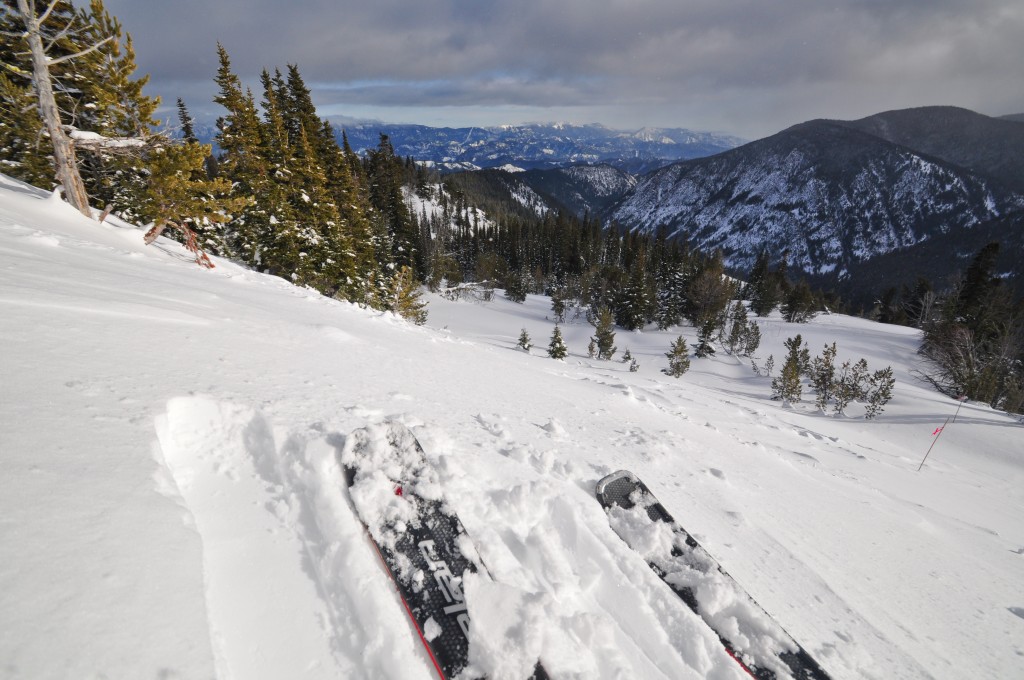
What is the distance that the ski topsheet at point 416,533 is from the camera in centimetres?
244

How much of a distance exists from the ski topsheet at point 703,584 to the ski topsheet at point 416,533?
152 centimetres

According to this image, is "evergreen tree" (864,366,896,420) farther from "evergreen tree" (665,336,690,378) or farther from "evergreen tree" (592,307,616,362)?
"evergreen tree" (592,307,616,362)

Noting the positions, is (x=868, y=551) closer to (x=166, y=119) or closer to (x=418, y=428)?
(x=418, y=428)

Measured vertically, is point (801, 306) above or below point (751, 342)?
above

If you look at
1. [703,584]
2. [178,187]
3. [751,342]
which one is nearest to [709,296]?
[751,342]

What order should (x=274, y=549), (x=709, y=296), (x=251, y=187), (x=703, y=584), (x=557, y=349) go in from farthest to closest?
(x=709, y=296)
(x=557, y=349)
(x=251, y=187)
(x=703, y=584)
(x=274, y=549)

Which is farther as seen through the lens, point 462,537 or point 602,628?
point 462,537

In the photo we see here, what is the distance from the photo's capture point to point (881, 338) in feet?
121

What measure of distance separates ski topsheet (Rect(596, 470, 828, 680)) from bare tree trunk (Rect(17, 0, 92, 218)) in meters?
15.4

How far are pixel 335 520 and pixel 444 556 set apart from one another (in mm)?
828

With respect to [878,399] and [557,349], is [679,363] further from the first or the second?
[878,399]

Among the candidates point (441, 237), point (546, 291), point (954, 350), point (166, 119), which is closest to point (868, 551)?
point (166, 119)

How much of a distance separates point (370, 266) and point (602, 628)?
31.8 m

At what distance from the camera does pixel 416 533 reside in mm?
3025
